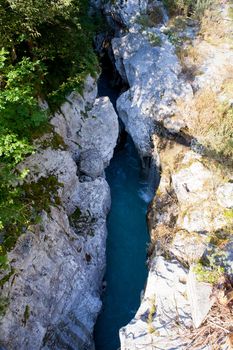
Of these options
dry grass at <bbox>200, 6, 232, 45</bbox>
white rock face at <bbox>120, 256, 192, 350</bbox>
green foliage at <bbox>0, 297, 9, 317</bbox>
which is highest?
dry grass at <bbox>200, 6, 232, 45</bbox>

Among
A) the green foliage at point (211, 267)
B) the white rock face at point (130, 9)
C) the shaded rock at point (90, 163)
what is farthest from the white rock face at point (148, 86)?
the green foliage at point (211, 267)

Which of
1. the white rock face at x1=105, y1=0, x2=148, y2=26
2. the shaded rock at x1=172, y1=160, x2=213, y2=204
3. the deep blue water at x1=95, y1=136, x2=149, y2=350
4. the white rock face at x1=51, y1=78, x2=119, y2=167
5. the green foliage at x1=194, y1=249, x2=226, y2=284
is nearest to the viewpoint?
the green foliage at x1=194, y1=249, x2=226, y2=284

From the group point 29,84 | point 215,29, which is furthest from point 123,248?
point 215,29

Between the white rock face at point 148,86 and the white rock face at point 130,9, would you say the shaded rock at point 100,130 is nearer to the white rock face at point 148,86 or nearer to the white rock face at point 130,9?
the white rock face at point 148,86

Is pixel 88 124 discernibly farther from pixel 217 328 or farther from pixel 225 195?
pixel 217 328

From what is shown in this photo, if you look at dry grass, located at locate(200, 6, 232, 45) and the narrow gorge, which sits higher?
dry grass, located at locate(200, 6, 232, 45)

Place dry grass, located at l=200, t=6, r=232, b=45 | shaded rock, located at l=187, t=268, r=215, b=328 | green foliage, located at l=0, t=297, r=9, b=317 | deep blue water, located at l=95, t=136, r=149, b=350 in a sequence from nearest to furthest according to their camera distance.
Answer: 1. shaded rock, located at l=187, t=268, r=215, b=328
2. green foliage, located at l=0, t=297, r=9, b=317
3. deep blue water, located at l=95, t=136, r=149, b=350
4. dry grass, located at l=200, t=6, r=232, b=45

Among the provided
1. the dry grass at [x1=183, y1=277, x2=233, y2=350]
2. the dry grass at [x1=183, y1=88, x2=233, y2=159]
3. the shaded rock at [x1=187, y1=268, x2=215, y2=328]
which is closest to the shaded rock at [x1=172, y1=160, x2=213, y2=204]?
the dry grass at [x1=183, y1=88, x2=233, y2=159]

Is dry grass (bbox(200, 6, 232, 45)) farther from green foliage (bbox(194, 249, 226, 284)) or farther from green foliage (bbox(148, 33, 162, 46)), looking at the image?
green foliage (bbox(194, 249, 226, 284))

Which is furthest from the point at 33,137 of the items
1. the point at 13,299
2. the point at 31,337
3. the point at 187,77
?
the point at 187,77
